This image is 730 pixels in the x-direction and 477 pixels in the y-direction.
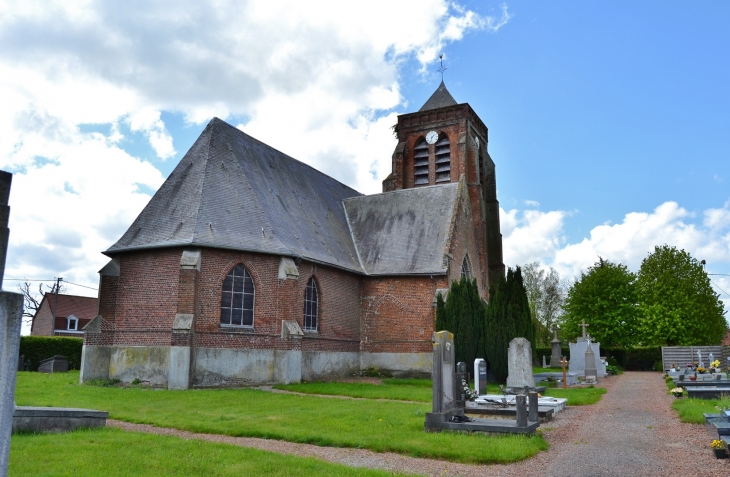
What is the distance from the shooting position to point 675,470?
7309mm

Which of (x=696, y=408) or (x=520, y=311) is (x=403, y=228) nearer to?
(x=520, y=311)

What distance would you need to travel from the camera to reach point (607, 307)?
139 feet

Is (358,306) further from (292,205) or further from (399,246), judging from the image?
(292,205)

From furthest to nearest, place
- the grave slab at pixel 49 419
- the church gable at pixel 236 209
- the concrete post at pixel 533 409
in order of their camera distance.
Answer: the church gable at pixel 236 209, the concrete post at pixel 533 409, the grave slab at pixel 49 419

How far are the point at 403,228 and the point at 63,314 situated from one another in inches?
1428

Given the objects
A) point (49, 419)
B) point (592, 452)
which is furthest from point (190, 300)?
point (592, 452)

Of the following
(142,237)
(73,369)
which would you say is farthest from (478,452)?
(73,369)

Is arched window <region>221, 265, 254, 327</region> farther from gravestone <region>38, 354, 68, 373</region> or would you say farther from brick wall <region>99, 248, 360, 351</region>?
gravestone <region>38, 354, 68, 373</region>

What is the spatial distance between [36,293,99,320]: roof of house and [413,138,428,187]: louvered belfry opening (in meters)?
32.3

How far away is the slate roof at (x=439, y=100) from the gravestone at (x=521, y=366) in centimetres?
2129

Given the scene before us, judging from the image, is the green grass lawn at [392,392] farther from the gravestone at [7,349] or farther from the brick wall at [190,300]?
the gravestone at [7,349]

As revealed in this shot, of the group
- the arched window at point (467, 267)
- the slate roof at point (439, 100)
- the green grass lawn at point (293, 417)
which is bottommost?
the green grass lawn at point (293, 417)

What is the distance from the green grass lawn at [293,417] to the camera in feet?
27.8

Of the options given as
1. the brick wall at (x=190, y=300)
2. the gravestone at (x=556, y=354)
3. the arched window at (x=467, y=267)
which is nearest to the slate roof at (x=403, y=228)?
the arched window at (x=467, y=267)
